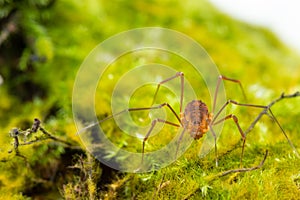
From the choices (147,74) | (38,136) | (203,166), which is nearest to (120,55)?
(147,74)

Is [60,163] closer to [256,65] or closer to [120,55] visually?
[120,55]

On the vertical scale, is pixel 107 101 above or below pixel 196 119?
above

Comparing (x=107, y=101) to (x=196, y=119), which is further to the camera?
(x=107, y=101)

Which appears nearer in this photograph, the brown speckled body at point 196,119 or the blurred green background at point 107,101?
the blurred green background at point 107,101

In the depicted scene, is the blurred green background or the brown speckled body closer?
the blurred green background
